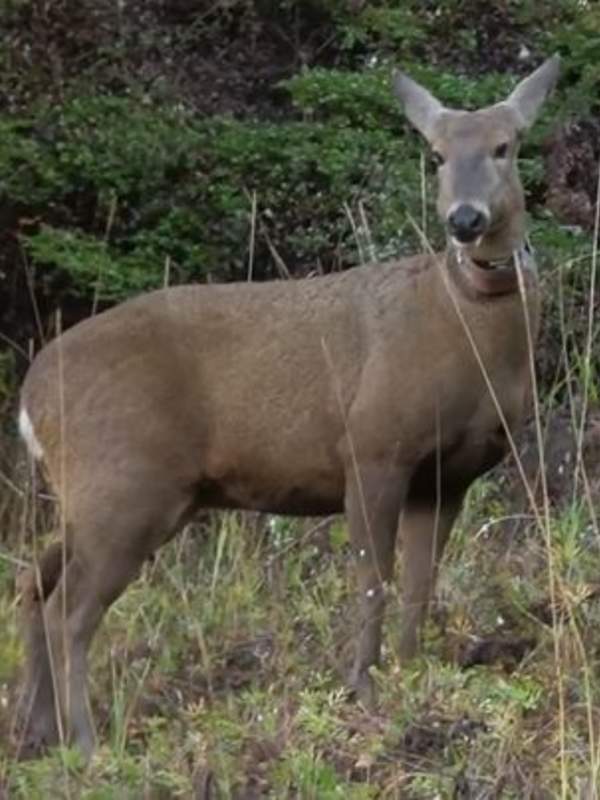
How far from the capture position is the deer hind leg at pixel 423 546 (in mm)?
9148

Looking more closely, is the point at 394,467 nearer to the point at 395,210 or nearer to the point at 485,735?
the point at 485,735

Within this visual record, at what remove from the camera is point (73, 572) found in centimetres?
909

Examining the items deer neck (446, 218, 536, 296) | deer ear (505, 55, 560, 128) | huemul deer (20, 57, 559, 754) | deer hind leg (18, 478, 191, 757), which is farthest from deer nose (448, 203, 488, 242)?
deer hind leg (18, 478, 191, 757)

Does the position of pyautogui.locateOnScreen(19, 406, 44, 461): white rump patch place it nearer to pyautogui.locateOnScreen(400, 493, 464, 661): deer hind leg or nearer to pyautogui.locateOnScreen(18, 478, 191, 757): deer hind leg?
pyautogui.locateOnScreen(18, 478, 191, 757): deer hind leg

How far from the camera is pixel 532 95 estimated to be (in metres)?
9.35

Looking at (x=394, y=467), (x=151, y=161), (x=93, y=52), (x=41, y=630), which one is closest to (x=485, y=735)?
(x=394, y=467)

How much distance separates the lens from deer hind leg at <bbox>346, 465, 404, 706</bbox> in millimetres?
8844

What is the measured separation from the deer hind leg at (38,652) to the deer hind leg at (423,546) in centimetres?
107

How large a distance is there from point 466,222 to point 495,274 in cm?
35

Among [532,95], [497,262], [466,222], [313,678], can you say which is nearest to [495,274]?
[497,262]

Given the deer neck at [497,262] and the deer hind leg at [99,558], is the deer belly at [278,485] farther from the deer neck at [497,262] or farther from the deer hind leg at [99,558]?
the deer neck at [497,262]

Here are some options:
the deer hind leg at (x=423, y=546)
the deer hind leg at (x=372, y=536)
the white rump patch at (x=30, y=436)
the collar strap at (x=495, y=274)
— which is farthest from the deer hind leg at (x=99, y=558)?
the collar strap at (x=495, y=274)

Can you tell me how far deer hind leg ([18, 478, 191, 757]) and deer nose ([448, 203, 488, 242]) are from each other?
123 centimetres

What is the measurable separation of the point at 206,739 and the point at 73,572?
4.65 feet
